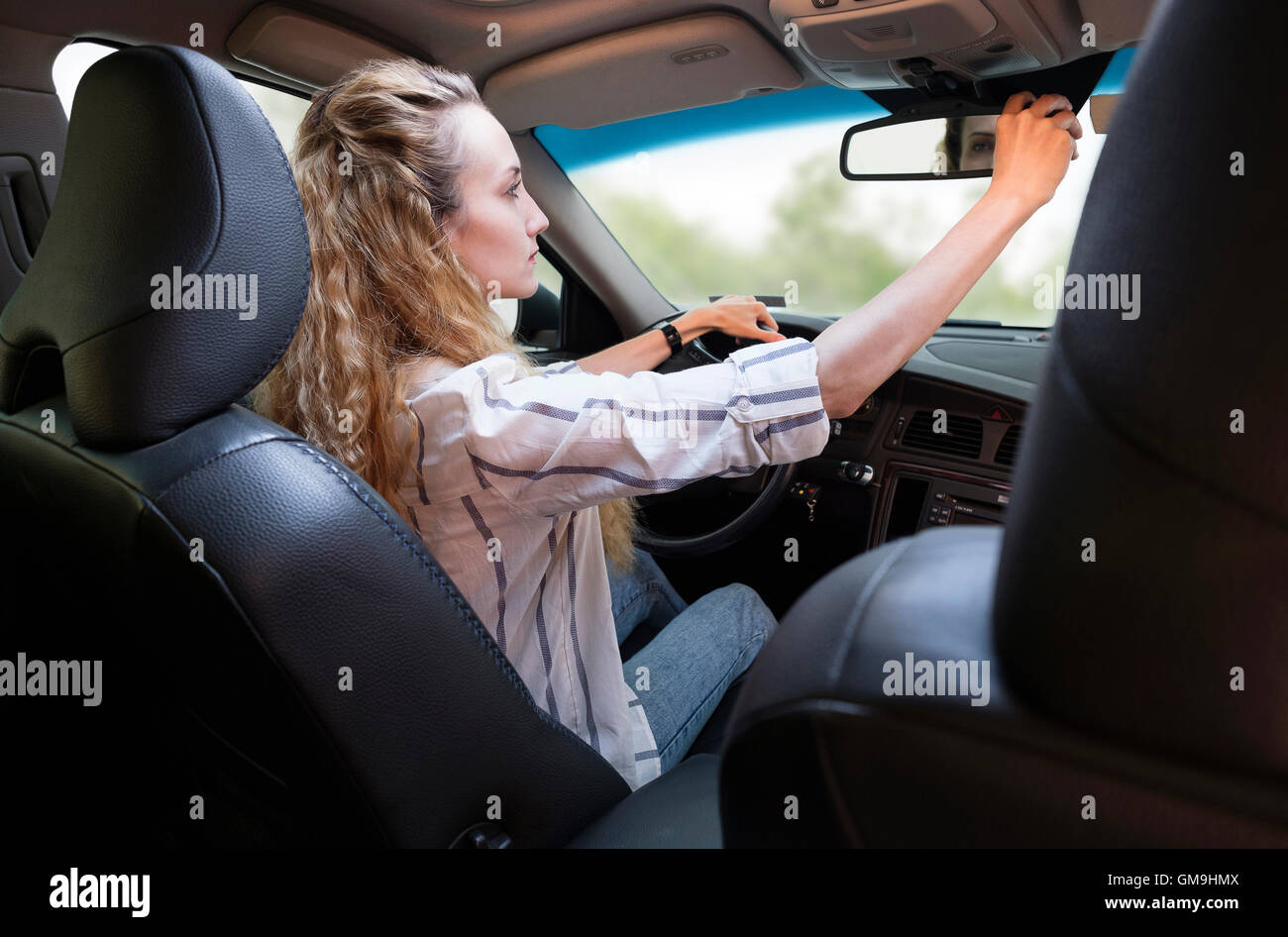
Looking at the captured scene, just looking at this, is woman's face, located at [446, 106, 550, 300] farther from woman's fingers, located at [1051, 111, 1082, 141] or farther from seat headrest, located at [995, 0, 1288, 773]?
seat headrest, located at [995, 0, 1288, 773]

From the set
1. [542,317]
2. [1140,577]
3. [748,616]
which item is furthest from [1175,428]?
[542,317]

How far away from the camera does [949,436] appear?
2062mm

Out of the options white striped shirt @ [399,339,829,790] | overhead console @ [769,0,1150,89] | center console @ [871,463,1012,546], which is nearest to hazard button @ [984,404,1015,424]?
center console @ [871,463,1012,546]

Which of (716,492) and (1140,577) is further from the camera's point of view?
(716,492)

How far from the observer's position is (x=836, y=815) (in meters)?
0.51

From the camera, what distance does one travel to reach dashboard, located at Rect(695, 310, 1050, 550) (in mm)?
1965

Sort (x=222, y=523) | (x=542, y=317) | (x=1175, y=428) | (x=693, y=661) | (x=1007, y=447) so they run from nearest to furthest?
(x=1175, y=428) → (x=222, y=523) → (x=693, y=661) → (x=1007, y=447) → (x=542, y=317)

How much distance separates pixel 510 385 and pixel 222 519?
36cm

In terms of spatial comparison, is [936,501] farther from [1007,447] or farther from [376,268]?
[376,268]

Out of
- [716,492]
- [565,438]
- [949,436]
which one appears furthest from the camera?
[716,492]

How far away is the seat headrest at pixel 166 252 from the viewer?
78 cm
